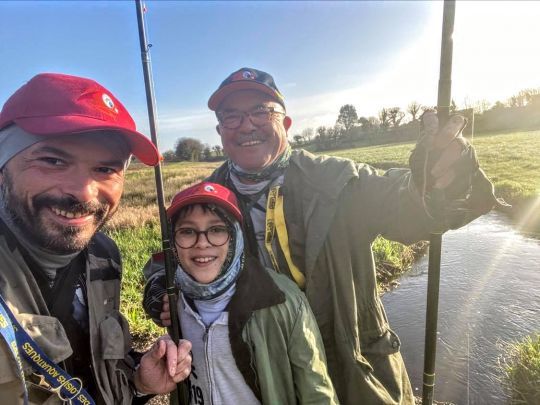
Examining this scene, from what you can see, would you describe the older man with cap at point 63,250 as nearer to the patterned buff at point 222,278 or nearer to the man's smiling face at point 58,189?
the man's smiling face at point 58,189

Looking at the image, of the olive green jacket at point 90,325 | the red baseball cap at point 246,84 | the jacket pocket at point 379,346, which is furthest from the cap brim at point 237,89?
the jacket pocket at point 379,346

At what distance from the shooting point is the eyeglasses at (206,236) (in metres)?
2.31

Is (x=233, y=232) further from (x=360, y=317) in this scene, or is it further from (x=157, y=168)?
(x=360, y=317)

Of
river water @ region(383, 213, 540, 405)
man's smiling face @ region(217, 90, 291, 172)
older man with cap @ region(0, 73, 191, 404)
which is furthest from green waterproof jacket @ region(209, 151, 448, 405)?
river water @ region(383, 213, 540, 405)

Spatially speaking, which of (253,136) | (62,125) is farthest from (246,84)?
(62,125)

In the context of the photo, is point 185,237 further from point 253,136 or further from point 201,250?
point 253,136

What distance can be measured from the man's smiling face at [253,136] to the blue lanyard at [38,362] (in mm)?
1693

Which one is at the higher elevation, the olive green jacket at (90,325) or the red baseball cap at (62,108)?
the red baseball cap at (62,108)

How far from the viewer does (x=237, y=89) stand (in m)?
2.70

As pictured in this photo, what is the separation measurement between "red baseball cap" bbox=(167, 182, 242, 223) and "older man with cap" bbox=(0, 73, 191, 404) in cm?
41

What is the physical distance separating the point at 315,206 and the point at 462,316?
680 cm

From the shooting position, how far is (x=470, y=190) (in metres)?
2.00

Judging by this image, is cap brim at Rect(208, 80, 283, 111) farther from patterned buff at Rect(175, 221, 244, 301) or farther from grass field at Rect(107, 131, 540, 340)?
grass field at Rect(107, 131, 540, 340)

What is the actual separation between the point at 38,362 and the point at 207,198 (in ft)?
3.97
